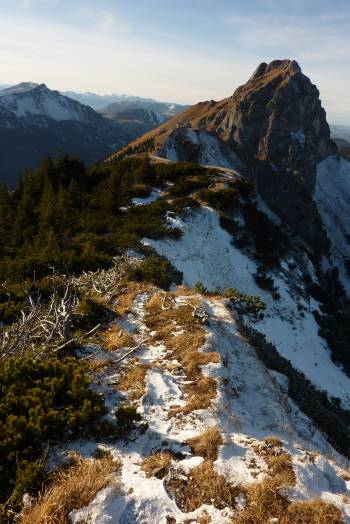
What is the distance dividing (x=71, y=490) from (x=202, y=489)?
1.80 m

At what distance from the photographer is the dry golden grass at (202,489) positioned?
207 inches

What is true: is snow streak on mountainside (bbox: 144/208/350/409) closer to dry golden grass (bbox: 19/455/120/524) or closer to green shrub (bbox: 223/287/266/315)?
green shrub (bbox: 223/287/266/315)

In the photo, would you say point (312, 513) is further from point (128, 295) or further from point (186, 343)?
point (128, 295)

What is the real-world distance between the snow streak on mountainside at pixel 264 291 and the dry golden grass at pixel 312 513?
61.4 ft

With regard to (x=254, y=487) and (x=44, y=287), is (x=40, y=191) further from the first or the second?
(x=254, y=487)

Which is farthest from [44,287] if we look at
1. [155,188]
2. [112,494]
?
[155,188]

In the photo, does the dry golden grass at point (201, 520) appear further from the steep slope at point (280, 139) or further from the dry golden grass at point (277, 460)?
the steep slope at point (280, 139)

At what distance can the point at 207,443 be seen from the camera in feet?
20.9

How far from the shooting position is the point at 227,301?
1420 centimetres

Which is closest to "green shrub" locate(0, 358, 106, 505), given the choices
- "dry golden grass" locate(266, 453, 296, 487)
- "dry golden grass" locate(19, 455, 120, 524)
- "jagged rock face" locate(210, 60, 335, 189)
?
"dry golden grass" locate(19, 455, 120, 524)

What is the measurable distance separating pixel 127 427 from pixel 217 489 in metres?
1.97

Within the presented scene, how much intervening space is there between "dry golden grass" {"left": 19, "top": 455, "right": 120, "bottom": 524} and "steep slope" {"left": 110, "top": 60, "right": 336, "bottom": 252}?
72460mm

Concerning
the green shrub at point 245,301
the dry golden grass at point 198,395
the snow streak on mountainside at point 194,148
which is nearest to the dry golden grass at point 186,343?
the dry golden grass at point 198,395

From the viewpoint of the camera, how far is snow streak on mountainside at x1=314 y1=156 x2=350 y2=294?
81469 millimetres
